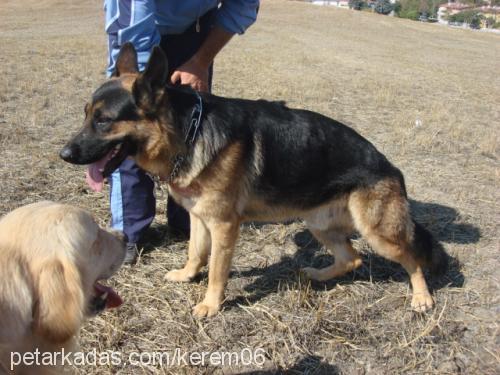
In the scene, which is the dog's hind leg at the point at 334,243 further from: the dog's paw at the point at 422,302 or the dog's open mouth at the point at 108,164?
the dog's open mouth at the point at 108,164

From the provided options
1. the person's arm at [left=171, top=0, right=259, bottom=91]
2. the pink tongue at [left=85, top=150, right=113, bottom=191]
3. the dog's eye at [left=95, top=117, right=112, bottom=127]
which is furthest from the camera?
the person's arm at [left=171, top=0, right=259, bottom=91]

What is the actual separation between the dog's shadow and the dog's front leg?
17 centimetres

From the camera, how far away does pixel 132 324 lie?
2930 mm

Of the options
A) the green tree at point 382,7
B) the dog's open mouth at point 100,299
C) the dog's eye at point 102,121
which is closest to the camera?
the dog's open mouth at point 100,299

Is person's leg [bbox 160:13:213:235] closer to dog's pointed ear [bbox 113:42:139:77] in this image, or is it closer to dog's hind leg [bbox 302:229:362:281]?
dog's pointed ear [bbox 113:42:139:77]

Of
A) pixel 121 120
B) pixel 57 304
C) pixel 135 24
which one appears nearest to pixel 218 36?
pixel 135 24

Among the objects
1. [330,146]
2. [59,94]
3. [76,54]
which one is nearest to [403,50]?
[76,54]

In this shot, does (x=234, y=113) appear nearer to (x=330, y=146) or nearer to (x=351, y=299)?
(x=330, y=146)

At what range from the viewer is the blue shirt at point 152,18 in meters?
3.06

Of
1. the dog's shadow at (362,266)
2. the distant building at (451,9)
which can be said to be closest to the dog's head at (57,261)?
the dog's shadow at (362,266)

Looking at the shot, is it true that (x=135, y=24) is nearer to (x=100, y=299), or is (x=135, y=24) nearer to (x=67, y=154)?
(x=67, y=154)

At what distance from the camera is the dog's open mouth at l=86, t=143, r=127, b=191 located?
278 centimetres

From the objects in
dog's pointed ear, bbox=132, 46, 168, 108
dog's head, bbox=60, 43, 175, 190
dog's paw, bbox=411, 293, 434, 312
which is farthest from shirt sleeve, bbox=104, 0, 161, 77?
dog's paw, bbox=411, 293, 434, 312

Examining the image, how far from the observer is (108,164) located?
2781mm
